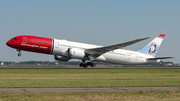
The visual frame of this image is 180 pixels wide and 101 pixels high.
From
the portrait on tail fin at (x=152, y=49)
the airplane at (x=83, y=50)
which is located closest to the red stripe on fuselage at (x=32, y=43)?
the airplane at (x=83, y=50)

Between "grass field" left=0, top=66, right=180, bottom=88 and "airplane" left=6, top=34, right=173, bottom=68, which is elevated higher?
"airplane" left=6, top=34, right=173, bottom=68

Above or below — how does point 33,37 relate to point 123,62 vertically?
above

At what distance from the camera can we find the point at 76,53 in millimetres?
46812

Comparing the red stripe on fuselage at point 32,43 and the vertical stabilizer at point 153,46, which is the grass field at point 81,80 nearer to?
the red stripe on fuselage at point 32,43

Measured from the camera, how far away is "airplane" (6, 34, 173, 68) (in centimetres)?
4447

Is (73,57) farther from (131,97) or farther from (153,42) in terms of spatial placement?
(131,97)

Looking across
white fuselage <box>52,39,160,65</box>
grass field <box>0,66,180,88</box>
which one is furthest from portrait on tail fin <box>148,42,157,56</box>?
grass field <box>0,66,180,88</box>

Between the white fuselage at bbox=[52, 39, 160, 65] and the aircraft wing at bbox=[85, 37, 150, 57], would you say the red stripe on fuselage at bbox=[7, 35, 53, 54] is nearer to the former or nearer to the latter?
the white fuselage at bbox=[52, 39, 160, 65]

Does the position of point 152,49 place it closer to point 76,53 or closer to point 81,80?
point 76,53

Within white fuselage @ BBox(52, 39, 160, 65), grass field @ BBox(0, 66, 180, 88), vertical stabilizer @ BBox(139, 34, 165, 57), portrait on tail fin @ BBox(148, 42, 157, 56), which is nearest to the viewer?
grass field @ BBox(0, 66, 180, 88)

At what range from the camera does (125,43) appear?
156ft

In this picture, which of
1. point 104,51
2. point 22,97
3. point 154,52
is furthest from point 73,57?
point 22,97

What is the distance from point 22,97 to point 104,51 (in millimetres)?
37485

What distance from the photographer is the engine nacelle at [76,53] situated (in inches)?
1826
